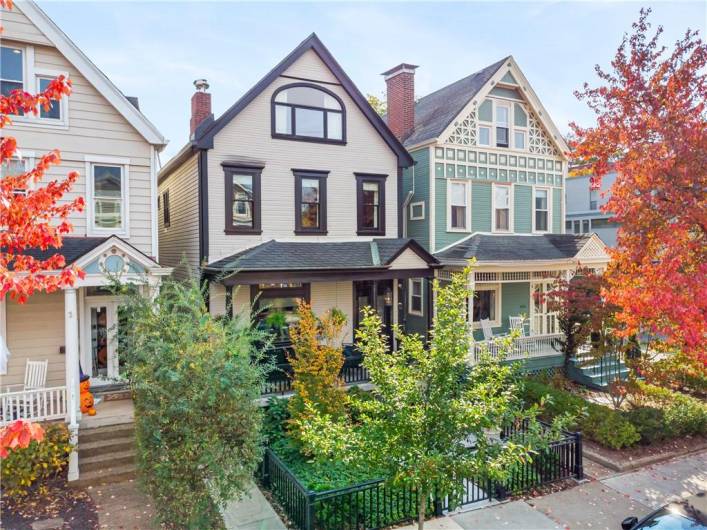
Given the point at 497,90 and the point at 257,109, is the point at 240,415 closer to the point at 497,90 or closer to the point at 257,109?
the point at 257,109

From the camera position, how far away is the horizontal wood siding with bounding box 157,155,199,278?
50.3 ft

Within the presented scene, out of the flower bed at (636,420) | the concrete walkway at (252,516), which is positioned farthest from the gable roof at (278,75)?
the concrete walkway at (252,516)

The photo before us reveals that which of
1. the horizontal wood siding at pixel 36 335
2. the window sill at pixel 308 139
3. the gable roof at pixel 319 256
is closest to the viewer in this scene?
the horizontal wood siding at pixel 36 335

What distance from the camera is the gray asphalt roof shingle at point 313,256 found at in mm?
14102

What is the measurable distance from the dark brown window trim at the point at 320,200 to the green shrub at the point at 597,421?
26.9ft

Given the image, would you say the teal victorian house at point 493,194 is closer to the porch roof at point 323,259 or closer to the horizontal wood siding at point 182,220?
the porch roof at point 323,259

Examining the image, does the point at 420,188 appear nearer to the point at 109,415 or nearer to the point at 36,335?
the point at 109,415

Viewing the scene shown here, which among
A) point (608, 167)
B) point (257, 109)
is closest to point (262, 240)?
point (257, 109)

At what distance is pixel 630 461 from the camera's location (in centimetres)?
1116

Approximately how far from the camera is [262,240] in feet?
50.5

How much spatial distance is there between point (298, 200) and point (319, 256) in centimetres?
215

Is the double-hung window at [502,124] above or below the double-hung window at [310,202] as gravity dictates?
above

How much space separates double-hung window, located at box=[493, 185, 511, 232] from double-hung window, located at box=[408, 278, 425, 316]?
12.7 feet

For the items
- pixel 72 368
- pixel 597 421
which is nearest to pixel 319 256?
pixel 72 368
